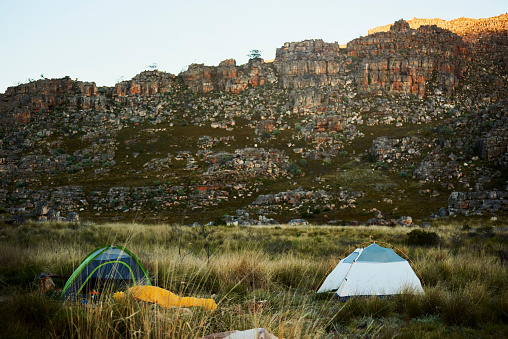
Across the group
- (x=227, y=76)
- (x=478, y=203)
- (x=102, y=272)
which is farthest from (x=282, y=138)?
(x=102, y=272)

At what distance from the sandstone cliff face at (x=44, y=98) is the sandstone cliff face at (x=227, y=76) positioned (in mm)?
21914

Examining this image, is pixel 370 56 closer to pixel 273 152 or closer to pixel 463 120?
pixel 463 120

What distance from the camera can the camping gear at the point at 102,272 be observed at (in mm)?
5243

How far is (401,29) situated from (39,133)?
8894 cm

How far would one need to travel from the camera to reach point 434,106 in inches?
2601

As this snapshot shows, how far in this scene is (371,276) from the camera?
7461 mm

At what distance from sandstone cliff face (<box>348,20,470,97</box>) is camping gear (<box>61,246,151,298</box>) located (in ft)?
249

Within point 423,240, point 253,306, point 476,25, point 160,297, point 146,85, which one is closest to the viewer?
point 160,297

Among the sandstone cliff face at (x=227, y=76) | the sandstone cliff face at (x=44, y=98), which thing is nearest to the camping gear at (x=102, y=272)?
the sandstone cliff face at (x=44, y=98)

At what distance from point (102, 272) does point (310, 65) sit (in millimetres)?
82649

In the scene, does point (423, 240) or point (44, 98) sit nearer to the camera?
point (423, 240)

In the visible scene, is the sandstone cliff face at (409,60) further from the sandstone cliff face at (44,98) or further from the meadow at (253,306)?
the meadow at (253,306)

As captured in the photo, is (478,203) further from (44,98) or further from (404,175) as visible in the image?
(44,98)

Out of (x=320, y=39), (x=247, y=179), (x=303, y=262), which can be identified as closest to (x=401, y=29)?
(x=320, y=39)
